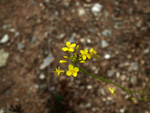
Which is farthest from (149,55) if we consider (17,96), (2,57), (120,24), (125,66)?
(2,57)

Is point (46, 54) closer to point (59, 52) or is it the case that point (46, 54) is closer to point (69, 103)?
point (59, 52)

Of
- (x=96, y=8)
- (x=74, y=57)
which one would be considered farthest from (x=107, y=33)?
→ (x=74, y=57)

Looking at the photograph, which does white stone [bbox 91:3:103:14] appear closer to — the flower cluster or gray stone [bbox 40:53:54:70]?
gray stone [bbox 40:53:54:70]

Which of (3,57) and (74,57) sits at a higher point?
(74,57)

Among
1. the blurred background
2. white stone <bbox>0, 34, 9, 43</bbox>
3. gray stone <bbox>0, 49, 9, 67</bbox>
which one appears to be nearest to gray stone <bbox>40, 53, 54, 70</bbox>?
the blurred background

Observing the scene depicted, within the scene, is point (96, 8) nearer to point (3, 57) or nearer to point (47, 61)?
point (47, 61)

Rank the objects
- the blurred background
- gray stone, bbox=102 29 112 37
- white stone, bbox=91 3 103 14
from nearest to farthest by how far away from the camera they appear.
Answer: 1. the blurred background
2. gray stone, bbox=102 29 112 37
3. white stone, bbox=91 3 103 14

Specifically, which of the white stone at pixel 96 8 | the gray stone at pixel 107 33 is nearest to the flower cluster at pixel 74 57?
the gray stone at pixel 107 33

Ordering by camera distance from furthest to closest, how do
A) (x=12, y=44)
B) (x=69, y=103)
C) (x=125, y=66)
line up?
1. (x=12, y=44)
2. (x=125, y=66)
3. (x=69, y=103)
